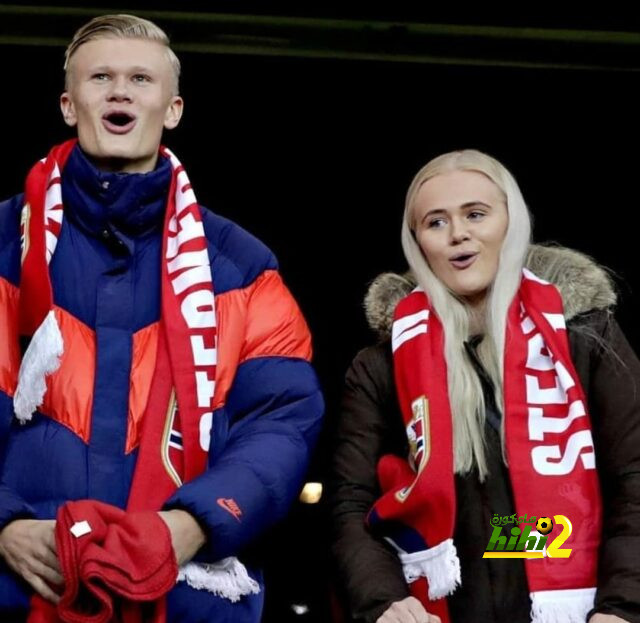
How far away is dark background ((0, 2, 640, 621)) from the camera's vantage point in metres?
3.45

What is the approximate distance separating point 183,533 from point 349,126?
5.20ft

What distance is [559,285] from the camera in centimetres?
280

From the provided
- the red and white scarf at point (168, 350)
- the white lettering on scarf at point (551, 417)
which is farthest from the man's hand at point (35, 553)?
the white lettering on scarf at point (551, 417)

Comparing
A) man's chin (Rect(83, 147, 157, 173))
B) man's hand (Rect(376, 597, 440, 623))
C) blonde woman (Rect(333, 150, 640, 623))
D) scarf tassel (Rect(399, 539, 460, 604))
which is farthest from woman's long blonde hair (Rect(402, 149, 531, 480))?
man's chin (Rect(83, 147, 157, 173))

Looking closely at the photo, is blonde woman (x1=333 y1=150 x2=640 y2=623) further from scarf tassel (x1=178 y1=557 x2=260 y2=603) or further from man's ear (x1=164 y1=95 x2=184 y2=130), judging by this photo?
man's ear (x1=164 y1=95 x2=184 y2=130)

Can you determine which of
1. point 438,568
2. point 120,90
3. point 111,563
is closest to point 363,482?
point 438,568

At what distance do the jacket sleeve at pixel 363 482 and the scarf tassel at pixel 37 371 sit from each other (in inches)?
24.0

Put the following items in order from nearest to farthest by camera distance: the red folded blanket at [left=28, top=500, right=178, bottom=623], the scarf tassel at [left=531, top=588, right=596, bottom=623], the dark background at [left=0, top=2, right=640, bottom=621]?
the red folded blanket at [left=28, top=500, right=178, bottom=623] → the scarf tassel at [left=531, top=588, right=596, bottom=623] → the dark background at [left=0, top=2, right=640, bottom=621]

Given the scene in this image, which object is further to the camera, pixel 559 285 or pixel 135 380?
pixel 559 285

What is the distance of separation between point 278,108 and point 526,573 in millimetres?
1538

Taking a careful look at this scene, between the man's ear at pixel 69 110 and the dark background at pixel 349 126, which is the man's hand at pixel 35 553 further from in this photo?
the dark background at pixel 349 126

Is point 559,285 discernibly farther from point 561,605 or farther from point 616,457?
point 561,605

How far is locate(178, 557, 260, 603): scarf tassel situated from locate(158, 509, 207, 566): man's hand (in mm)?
44

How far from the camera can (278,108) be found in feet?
11.9
